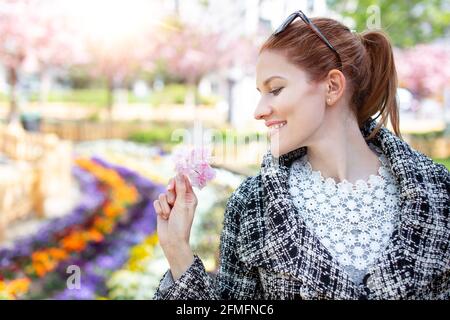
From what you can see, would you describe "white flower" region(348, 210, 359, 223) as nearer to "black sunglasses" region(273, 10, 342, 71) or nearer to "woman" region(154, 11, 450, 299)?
"woman" region(154, 11, 450, 299)

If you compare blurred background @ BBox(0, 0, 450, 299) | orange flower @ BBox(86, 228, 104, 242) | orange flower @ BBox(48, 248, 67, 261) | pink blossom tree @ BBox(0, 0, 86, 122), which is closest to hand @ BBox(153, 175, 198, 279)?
blurred background @ BBox(0, 0, 450, 299)

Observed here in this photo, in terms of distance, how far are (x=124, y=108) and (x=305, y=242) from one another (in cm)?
577

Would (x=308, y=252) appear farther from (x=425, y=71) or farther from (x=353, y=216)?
(x=425, y=71)

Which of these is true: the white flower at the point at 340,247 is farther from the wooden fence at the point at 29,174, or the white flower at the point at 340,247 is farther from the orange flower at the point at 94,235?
the wooden fence at the point at 29,174

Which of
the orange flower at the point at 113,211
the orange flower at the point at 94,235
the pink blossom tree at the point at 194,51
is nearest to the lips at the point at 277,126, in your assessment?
the orange flower at the point at 94,235

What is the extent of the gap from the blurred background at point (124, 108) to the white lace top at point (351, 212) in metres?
2.00

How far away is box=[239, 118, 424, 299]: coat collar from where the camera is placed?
1.07 metres

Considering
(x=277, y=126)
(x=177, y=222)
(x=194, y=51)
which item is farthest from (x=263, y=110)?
(x=194, y=51)

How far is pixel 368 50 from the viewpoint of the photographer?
1.26 m

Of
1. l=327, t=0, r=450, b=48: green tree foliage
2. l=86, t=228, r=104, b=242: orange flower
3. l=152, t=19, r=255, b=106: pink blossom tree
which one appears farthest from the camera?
l=152, t=19, r=255, b=106: pink blossom tree

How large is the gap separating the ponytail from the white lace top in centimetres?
12

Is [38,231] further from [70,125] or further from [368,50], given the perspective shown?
[368,50]

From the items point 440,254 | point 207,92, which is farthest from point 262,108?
point 207,92

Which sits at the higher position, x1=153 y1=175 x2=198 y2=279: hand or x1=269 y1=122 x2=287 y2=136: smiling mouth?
x1=269 y1=122 x2=287 y2=136: smiling mouth
